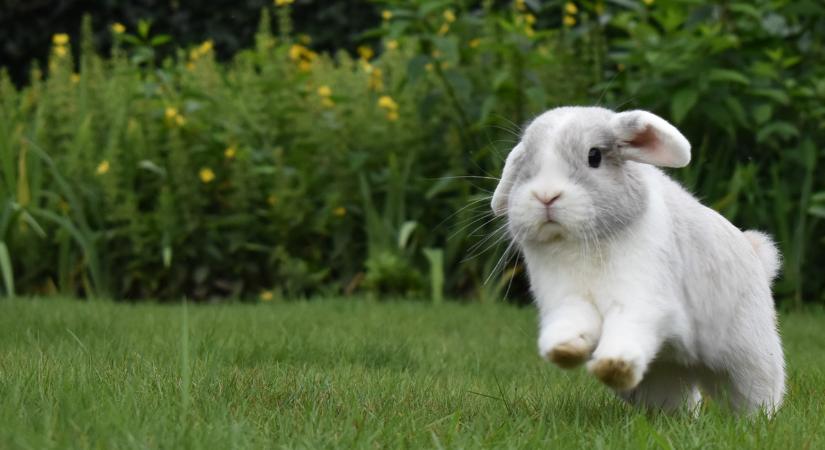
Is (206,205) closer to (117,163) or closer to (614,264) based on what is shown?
(117,163)

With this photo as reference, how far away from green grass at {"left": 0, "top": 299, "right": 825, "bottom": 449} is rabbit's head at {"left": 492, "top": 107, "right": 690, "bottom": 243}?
0.48 meters

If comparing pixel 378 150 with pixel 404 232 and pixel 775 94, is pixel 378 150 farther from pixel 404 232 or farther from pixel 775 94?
pixel 775 94

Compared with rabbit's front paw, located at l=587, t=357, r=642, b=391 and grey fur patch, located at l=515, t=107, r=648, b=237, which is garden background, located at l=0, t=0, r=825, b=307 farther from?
rabbit's front paw, located at l=587, t=357, r=642, b=391

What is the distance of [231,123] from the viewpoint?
658 centimetres

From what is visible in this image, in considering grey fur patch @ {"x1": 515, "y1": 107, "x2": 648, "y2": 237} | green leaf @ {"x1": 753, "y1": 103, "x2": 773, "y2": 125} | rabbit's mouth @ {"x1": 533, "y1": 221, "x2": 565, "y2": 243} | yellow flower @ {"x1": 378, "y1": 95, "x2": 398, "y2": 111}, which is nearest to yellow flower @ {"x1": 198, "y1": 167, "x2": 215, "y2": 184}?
yellow flower @ {"x1": 378, "y1": 95, "x2": 398, "y2": 111}

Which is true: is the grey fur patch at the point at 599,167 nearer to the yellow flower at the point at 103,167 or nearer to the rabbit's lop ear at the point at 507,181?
the rabbit's lop ear at the point at 507,181

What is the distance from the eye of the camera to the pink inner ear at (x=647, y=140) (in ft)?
8.79

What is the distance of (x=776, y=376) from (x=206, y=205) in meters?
4.39

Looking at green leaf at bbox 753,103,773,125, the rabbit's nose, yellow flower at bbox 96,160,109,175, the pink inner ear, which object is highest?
the pink inner ear

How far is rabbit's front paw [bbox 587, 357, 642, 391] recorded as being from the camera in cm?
230

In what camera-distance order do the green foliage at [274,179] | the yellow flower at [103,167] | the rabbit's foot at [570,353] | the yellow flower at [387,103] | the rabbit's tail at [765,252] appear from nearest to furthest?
the rabbit's foot at [570,353], the rabbit's tail at [765,252], the green foliage at [274,179], the yellow flower at [103,167], the yellow flower at [387,103]

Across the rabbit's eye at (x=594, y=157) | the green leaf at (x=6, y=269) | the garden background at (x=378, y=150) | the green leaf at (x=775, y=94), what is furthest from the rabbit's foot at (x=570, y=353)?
the green leaf at (x=6, y=269)

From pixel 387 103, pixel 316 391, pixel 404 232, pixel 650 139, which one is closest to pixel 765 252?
pixel 650 139

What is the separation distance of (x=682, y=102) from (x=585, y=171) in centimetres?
306
